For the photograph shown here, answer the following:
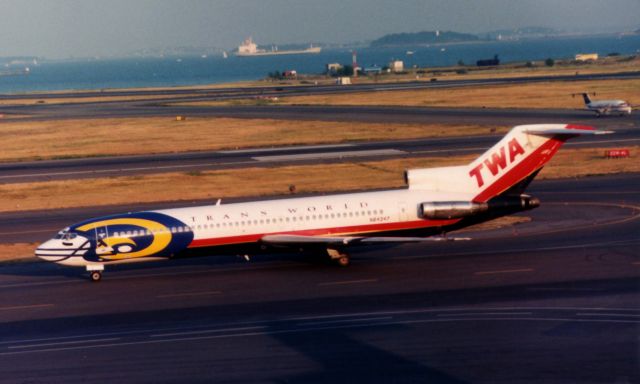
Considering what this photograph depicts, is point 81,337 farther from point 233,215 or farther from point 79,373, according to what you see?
point 233,215

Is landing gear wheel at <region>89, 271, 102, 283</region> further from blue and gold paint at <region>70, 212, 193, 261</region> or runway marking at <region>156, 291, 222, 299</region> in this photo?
runway marking at <region>156, 291, 222, 299</region>

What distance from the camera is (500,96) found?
4749 inches

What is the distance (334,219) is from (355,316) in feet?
30.5

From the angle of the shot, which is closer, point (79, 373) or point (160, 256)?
point (79, 373)

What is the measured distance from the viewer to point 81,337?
3033 centimetres

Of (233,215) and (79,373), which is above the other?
(233,215)

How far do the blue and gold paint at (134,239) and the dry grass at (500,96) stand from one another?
75.1 metres

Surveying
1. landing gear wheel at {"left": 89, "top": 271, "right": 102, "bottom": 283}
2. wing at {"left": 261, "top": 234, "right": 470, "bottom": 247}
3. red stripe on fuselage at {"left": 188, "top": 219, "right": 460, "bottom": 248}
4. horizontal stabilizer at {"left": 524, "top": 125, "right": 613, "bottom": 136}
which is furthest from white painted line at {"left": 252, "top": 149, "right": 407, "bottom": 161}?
landing gear wheel at {"left": 89, "top": 271, "right": 102, "bottom": 283}

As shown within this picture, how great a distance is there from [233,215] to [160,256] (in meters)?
3.88

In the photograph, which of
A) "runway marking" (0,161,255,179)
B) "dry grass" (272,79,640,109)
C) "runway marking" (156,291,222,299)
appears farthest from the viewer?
"dry grass" (272,79,640,109)

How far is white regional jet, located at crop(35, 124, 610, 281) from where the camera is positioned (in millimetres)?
38625

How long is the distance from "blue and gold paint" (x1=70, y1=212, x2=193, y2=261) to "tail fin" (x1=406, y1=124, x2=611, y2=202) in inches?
454

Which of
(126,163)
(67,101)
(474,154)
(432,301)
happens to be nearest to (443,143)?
(474,154)

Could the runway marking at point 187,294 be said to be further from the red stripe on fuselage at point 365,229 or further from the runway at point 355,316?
the red stripe on fuselage at point 365,229
